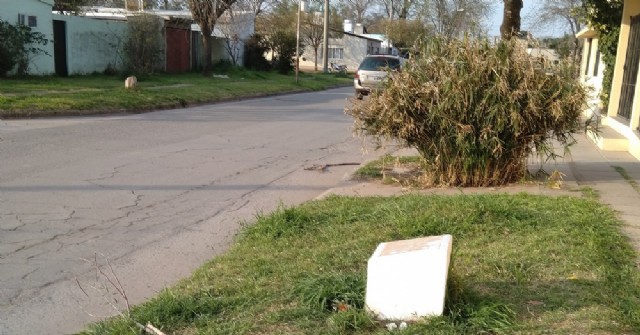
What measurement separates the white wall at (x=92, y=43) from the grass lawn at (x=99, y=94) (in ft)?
2.50

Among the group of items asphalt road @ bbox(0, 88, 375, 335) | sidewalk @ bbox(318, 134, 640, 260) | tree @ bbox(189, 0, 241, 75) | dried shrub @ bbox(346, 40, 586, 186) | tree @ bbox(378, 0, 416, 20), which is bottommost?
asphalt road @ bbox(0, 88, 375, 335)

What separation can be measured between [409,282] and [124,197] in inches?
191

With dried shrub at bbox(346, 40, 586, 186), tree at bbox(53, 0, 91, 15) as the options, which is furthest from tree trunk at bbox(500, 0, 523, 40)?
tree at bbox(53, 0, 91, 15)

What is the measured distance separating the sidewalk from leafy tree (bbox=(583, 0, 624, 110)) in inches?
234

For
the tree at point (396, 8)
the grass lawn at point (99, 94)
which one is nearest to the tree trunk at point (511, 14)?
the grass lawn at point (99, 94)

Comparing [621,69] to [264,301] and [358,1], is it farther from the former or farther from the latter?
[358,1]

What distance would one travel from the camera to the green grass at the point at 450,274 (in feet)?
12.4

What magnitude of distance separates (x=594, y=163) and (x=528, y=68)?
309 centimetres

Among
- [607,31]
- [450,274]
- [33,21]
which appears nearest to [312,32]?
[33,21]

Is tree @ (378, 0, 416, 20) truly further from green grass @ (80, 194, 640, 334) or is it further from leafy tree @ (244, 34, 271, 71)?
green grass @ (80, 194, 640, 334)

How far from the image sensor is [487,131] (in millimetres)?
7332

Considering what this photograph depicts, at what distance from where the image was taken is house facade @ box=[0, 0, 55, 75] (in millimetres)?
21672

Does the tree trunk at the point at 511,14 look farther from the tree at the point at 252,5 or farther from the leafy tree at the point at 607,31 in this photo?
the tree at the point at 252,5

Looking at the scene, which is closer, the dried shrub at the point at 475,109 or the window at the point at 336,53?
the dried shrub at the point at 475,109
